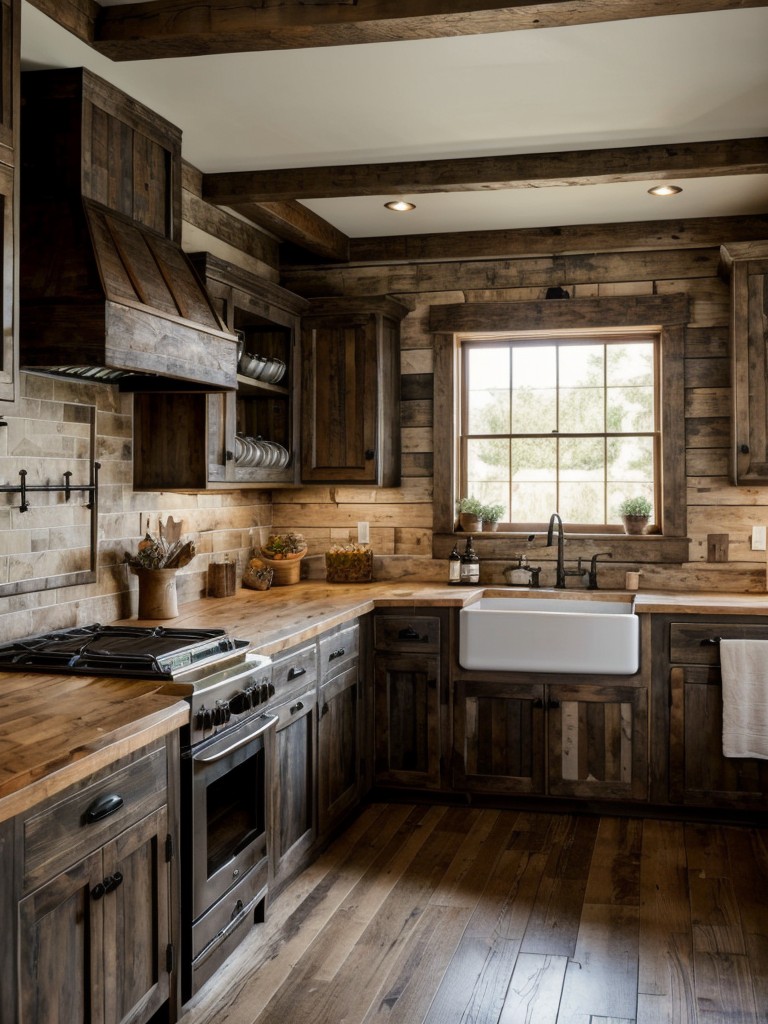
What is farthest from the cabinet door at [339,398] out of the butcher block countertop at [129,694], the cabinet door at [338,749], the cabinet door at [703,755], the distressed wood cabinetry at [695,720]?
the cabinet door at [703,755]

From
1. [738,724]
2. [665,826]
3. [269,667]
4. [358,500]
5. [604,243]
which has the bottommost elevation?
[665,826]

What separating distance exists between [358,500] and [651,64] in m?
2.78

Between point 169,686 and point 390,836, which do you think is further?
point 390,836

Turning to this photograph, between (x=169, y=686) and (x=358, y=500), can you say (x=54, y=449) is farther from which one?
(x=358, y=500)

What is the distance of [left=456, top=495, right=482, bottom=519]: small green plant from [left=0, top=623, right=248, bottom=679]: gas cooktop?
7.00 feet

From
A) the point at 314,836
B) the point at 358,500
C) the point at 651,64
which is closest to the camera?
the point at 651,64

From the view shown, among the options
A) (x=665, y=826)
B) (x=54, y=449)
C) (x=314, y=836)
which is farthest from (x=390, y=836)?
(x=54, y=449)

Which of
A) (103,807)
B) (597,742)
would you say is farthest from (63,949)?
(597,742)

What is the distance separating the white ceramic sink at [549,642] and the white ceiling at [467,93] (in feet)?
6.16

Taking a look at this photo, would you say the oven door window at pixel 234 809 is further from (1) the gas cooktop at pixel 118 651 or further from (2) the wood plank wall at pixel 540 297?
(2) the wood plank wall at pixel 540 297

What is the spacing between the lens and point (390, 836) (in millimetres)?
4020

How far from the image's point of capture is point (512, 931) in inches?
124

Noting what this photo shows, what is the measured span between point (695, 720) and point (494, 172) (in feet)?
8.03

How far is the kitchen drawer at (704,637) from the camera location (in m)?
4.14
